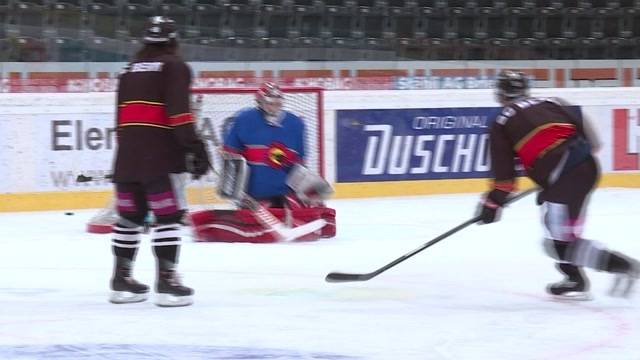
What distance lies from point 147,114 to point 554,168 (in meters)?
1.68

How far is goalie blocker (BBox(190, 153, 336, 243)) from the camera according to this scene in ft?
22.1

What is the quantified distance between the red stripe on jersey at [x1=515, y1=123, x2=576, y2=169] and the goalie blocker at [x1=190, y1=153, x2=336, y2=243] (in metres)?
2.60

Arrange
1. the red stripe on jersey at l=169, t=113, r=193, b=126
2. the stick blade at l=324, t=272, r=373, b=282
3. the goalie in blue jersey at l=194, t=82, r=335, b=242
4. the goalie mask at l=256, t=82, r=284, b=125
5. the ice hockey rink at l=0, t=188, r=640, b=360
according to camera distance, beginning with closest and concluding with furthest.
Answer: the ice hockey rink at l=0, t=188, r=640, b=360 < the red stripe on jersey at l=169, t=113, r=193, b=126 < the stick blade at l=324, t=272, r=373, b=282 < the goalie in blue jersey at l=194, t=82, r=335, b=242 < the goalie mask at l=256, t=82, r=284, b=125

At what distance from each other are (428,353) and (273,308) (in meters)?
1.02

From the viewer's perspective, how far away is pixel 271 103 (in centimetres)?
695

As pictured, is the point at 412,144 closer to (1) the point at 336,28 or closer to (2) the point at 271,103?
(2) the point at 271,103

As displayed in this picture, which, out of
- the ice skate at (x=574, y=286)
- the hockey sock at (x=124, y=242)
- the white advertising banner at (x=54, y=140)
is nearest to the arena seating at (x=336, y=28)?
the white advertising banner at (x=54, y=140)

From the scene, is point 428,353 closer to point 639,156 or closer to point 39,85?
point 39,85

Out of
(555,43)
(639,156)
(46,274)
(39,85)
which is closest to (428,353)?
(46,274)

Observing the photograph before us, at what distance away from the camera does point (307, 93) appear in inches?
358

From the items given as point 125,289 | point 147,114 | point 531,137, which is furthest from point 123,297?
point 531,137

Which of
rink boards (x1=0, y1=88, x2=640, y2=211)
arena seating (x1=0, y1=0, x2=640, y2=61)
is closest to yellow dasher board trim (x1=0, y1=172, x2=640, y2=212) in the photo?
rink boards (x1=0, y1=88, x2=640, y2=211)

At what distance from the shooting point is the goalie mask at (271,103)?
6.95 m

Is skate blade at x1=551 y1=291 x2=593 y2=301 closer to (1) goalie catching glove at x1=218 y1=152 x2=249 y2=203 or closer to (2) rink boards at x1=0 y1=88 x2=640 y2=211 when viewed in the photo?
(1) goalie catching glove at x1=218 y1=152 x2=249 y2=203
